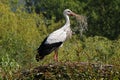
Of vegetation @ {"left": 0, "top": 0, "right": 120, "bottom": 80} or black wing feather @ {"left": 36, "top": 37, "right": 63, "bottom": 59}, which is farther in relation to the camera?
black wing feather @ {"left": 36, "top": 37, "right": 63, "bottom": 59}

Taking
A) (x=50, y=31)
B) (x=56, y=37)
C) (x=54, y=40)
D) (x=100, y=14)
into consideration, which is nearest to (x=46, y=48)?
(x=54, y=40)

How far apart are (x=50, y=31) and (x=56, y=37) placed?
23.4 meters

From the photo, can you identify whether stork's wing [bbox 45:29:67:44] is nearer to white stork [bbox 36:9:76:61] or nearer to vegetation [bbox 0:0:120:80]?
white stork [bbox 36:9:76:61]

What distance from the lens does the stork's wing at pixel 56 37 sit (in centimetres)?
1505

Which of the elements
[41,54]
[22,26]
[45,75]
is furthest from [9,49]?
[22,26]

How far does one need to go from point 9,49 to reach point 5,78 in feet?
22.8

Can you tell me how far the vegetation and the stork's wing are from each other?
0.39 meters

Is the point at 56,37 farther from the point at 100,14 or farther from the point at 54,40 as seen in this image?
the point at 100,14

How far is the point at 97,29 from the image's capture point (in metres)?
52.5

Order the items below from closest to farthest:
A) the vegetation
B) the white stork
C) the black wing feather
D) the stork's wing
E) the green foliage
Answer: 1. the vegetation
2. the black wing feather
3. the white stork
4. the stork's wing
5. the green foliage

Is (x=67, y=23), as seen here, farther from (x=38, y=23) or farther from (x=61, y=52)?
(x=38, y=23)

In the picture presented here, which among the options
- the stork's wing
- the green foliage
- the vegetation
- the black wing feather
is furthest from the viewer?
the green foliage

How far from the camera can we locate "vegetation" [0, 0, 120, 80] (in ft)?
32.1

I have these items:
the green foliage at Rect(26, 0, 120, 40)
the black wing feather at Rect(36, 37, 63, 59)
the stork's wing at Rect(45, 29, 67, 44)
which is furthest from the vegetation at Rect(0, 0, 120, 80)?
the stork's wing at Rect(45, 29, 67, 44)
